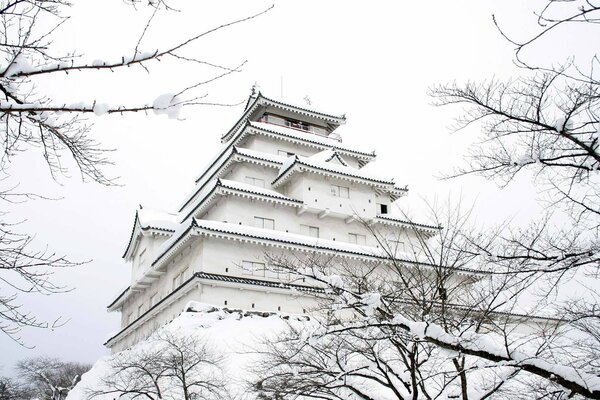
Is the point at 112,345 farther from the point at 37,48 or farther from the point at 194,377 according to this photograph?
the point at 37,48

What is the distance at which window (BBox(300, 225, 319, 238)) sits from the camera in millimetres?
33344

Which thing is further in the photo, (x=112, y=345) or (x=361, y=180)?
(x=112, y=345)

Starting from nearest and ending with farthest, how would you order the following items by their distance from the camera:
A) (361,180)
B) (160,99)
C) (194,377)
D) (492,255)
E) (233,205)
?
(160,99) < (492,255) < (194,377) < (233,205) < (361,180)

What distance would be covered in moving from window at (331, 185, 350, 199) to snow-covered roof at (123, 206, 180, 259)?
1107 centimetres

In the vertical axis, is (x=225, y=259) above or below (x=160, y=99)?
above

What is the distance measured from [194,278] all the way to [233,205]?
22.9ft

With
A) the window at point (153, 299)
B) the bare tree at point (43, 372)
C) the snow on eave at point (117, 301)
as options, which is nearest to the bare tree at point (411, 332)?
the window at point (153, 299)

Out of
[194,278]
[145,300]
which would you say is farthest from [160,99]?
[145,300]

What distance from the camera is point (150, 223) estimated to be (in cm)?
3494

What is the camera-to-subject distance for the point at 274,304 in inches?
1081

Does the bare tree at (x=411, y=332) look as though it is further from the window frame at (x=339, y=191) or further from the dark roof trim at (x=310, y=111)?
the dark roof trim at (x=310, y=111)

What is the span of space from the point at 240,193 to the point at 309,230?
5630 mm

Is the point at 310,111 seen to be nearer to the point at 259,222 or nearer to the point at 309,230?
the point at 309,230

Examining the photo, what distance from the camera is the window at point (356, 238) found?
3475cm
